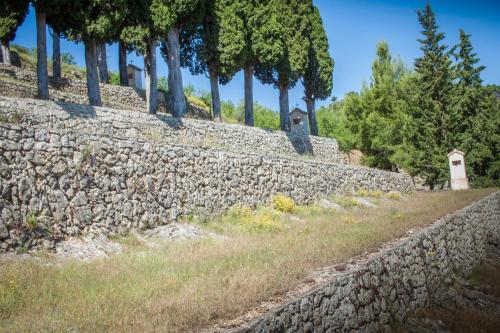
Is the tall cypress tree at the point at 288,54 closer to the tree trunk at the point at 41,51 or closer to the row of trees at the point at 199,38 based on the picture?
the row of trees at the point at 199,38

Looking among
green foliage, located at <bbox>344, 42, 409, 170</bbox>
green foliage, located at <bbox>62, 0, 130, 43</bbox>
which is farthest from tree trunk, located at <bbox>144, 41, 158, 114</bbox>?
green foliage, located at <bbox>344, 42, 409, 170</bbox>

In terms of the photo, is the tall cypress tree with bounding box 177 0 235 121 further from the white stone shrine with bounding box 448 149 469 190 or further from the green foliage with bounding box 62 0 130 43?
the white stone shrine with bounding box 448 149 469 190

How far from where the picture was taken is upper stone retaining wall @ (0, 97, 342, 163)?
13.4m

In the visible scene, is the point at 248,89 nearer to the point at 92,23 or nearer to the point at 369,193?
the point at 369,193

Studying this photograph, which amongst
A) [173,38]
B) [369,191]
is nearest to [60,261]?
[173,38]

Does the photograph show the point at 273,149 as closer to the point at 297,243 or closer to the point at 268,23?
the point at 268,23

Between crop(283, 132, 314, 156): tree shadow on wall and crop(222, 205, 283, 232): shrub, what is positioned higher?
crop(283, 132, 314, 156): tree shadow on wall

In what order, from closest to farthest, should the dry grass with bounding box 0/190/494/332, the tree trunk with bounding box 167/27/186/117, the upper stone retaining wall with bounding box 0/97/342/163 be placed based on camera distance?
the dry grass with bounding box 0/190/494/332
the upper stone retaining wall with bounding box 0/97/342/163
the tree trunk with bounding box 167/27/186/117

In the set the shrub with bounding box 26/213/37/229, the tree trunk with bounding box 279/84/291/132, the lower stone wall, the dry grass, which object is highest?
the tree trunk with bounding box 279/84/291/132

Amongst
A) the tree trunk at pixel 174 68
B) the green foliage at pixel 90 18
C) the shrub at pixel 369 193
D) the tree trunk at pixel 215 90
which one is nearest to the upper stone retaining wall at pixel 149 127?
the tree trunk at pixel 174 68

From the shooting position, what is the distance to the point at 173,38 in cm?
2103

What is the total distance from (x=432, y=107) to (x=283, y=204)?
22585mm

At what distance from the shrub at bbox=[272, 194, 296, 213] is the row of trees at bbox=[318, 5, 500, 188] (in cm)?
1904

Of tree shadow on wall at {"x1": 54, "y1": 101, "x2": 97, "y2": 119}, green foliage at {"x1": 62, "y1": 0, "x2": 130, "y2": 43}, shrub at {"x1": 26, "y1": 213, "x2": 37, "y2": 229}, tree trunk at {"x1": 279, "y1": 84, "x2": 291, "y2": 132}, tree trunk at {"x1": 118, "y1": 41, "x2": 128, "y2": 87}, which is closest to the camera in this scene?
shrub at {"x1": 26, "y1": 213, "x2": 37, "y2": 229}
